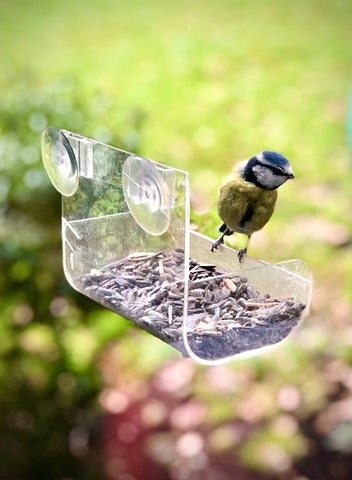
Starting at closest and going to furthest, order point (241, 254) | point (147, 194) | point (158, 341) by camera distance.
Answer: point (147, 194)
point (241, 254)
point (158, 341)

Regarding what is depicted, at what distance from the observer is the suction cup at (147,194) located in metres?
1.00

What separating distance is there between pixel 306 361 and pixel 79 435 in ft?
2.65

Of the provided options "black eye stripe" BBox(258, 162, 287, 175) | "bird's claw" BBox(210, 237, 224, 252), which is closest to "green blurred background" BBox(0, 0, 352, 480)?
"bird's claw" BBox(210, 237, 224, 252)

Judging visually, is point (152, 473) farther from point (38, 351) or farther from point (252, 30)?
point (252, 30)

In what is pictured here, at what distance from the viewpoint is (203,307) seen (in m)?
1.05

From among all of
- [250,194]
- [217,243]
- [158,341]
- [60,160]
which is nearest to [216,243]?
[217,243]

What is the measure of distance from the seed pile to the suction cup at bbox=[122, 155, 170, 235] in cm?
5

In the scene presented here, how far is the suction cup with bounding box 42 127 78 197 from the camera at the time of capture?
1149 mm

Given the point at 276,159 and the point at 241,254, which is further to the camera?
the point at 241,254

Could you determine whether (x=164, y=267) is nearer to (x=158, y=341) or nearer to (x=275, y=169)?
(x=275, y=169)

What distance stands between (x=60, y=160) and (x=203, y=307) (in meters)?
0.32

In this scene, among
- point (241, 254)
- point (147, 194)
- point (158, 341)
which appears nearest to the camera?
point (147, 194)

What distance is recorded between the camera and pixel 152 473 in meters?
2.60

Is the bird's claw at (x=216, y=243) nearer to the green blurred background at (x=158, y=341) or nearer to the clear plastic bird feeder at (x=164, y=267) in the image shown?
the clear plastic bird feeder at (x=164, y=267)
